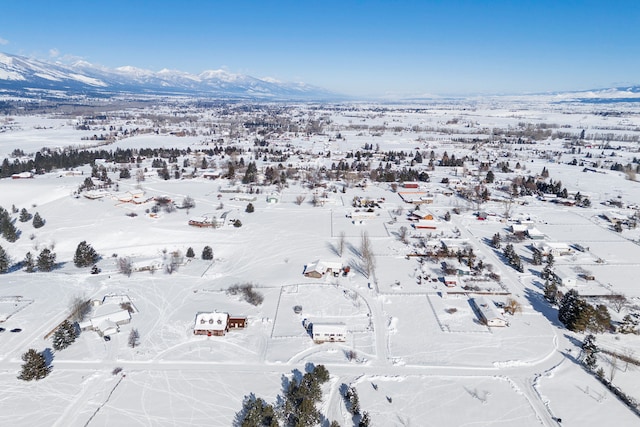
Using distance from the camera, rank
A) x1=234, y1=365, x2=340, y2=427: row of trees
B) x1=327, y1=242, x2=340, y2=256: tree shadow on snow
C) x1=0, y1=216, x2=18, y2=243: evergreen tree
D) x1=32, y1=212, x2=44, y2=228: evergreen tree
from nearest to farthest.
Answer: x1=234, y1=365, x2=340, y2=427: row of trees, x1=327, y1=242, x2=340, y2=256: tree shadow on snow, x1=0, y1=216, x2=18, y2=243: evergreen tree, x1=32, y1=212, x2=44, y2=228: evergreen tree

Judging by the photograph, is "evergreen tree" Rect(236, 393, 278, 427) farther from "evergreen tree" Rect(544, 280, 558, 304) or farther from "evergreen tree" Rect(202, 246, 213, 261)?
"evergreen tree" Rect(544, 280, 558, 304)

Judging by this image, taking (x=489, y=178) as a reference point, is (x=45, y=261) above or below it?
below

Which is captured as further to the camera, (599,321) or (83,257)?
(83,257)

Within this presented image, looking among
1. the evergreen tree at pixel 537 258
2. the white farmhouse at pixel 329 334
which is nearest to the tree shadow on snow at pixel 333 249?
the white farmhouse at pixel 329 334

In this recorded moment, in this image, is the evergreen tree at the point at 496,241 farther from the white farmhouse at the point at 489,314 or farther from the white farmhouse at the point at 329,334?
the white farmhouse at the point at 329,334

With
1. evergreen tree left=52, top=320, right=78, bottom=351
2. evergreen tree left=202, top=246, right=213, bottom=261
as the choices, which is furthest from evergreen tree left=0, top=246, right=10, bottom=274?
evergreen tree left=202, top=246, right=213, bottom=261

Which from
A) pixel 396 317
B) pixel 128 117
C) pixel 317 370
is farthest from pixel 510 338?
pixel 128 117

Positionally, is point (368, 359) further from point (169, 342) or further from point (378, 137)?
point (378, 137)

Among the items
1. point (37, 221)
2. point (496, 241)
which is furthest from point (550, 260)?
point (37, 221)

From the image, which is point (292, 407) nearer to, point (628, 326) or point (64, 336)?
point (64, 336)
